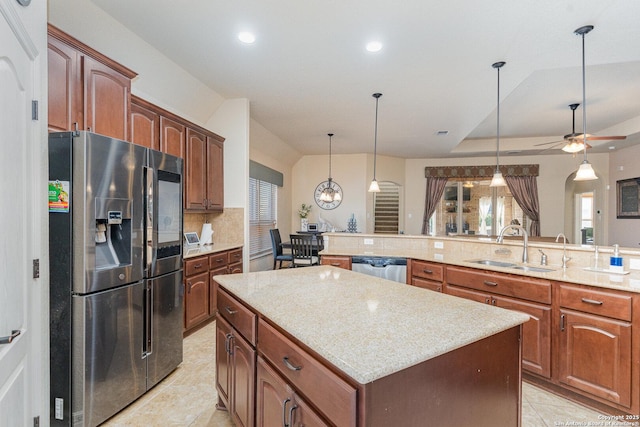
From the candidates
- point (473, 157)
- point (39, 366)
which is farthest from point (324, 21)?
point (473, 157)

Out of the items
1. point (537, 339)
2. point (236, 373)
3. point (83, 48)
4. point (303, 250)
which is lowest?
point (537, 339)

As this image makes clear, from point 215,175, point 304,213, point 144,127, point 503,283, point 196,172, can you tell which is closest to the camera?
point 503,283

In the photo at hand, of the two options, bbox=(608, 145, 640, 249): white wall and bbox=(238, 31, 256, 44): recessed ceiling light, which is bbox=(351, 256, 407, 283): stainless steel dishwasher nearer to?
bbox=(238, 31, 256, 44): recessed ceiling light

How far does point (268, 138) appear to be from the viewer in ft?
18.4

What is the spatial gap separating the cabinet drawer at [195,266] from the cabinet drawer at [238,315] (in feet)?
4.29

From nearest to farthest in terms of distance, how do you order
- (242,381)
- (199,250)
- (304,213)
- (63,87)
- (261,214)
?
(242,381)
(63,87)
(199,250)
(261,214)
(304,213)

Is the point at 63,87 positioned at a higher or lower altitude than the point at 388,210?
higher

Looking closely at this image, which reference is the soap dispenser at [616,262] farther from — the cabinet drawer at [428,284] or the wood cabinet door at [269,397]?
the wood cabinet door at [269,397]

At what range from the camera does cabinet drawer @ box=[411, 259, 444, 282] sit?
300 cm

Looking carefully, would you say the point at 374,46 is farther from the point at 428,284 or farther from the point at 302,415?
the point at 302,415

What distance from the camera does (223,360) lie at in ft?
5.84

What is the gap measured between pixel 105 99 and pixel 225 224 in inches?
86.8

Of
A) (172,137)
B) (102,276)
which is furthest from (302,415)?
(172,137)

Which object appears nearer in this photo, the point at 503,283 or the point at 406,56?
the point at 503,283
